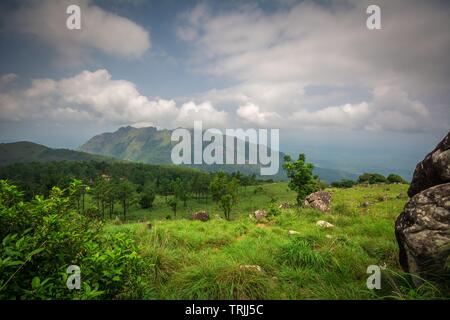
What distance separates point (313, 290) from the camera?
18.1ft

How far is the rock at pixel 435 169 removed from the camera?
6324 mm

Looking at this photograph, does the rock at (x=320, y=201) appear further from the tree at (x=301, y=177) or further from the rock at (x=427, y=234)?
the rock at (x=427, y=234)

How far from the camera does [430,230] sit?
5.47 metres

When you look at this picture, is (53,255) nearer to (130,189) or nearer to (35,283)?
(35,283)

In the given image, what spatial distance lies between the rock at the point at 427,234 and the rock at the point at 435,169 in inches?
28.5

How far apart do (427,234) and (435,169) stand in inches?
91.0

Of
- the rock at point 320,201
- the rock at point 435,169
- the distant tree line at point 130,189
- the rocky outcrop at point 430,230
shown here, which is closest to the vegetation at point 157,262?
the rocky outcrop at point 430,230

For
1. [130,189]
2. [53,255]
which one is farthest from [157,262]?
[130,189]

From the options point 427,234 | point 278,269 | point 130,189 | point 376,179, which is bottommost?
point 130,189

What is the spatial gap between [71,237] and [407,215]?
791 cm

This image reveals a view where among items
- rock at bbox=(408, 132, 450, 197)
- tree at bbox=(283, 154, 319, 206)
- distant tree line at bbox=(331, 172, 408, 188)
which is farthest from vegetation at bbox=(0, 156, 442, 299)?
distant tree line at bbox=(331, 172, 408, 188)

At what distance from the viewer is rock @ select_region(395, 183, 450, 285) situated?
5.18 m

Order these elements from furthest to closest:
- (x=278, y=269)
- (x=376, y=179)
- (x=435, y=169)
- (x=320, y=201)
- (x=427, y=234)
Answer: (x=376, y=179), (x=320, y=201), (x=278, y=269), (x=435, y=169), (x=427, y=234)
